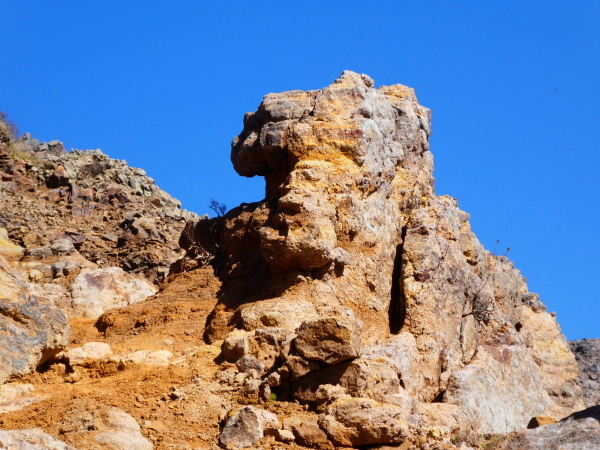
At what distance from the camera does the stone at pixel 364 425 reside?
10.7 metres

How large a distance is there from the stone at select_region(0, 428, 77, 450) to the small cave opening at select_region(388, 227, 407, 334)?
A: 6.58 meters

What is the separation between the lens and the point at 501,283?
1777 centimetres

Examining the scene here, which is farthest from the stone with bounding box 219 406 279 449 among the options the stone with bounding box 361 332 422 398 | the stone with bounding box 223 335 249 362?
the stone with bounding box 361 332 422 398

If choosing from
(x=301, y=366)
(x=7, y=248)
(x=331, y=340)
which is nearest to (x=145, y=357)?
(x=301, y=366)

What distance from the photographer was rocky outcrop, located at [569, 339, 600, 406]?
2061 cm

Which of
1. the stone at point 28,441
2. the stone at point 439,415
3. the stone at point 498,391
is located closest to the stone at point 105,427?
the stone at point 28,441

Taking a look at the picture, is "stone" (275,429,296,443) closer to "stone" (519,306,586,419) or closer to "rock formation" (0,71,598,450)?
"rock formation" (0,71,598,450)

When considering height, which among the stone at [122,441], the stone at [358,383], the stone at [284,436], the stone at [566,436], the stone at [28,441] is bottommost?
the stone at [28,441]

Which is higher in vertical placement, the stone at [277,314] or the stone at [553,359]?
the stone at [553,359]

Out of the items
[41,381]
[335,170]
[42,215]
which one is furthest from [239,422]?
[42,215]

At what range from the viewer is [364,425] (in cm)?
1070

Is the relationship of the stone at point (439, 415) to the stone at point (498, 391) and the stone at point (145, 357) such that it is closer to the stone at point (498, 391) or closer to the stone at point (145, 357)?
the stone at point (498, 391)

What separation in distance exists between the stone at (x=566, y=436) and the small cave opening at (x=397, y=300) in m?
4.28

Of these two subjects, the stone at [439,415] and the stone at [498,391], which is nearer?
the stone at [439,415]
